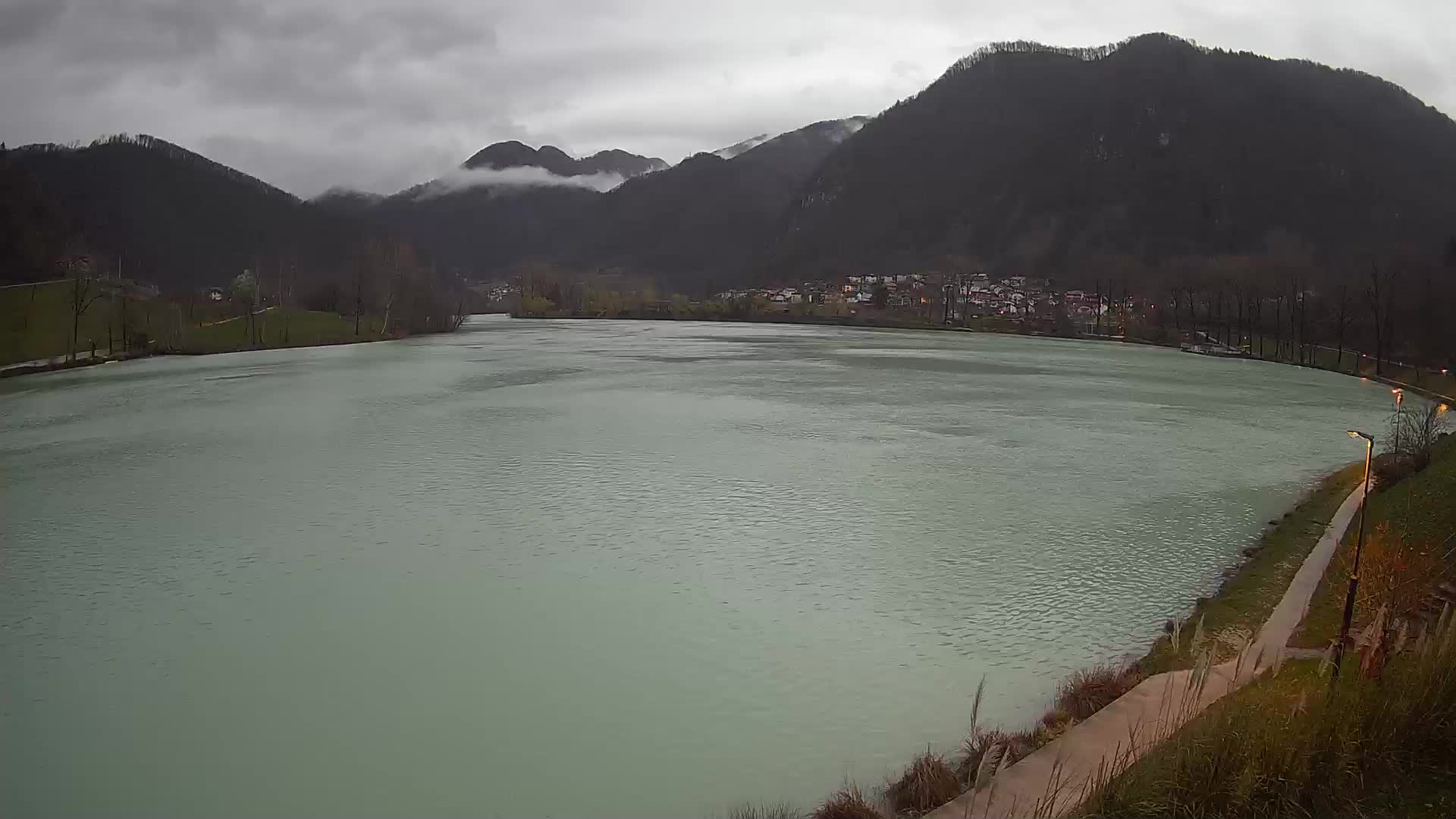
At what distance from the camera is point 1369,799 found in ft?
17.0

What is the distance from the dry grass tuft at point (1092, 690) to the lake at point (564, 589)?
261 millimetres

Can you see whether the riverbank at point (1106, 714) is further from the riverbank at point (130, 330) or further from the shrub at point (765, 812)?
the riverbank at point (130, 330)

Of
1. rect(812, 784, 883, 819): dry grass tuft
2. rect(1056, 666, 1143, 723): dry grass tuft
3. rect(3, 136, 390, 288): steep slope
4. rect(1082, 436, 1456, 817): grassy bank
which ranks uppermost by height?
rect(3, 136, 390, 288): steep slope

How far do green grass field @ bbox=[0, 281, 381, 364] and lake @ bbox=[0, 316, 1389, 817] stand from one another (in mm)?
→ 20938

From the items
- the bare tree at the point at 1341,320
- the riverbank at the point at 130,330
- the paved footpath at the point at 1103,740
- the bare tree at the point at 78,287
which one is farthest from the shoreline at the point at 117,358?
the bare tree at the point at 1341,320

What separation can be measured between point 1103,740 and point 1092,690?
3.51ft

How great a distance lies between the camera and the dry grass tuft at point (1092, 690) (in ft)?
25.6

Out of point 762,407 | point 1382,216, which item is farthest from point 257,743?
point 1382,216

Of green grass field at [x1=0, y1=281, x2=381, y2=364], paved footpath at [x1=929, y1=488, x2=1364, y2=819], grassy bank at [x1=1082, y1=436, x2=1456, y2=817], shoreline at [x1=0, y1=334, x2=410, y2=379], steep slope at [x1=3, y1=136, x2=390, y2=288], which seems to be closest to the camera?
grassy bank at [x1=1082, y1=436, x2=1456, y2=817]

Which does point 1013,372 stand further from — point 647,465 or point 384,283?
point 384,283

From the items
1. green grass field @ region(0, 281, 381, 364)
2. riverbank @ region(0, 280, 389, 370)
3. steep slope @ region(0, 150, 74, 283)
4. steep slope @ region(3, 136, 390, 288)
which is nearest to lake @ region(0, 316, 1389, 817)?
riverbank @ region(0, 280, 389, 370)

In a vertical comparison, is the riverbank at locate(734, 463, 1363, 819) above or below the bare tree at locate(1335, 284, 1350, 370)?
below

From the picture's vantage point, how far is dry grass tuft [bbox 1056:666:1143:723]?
781 cm

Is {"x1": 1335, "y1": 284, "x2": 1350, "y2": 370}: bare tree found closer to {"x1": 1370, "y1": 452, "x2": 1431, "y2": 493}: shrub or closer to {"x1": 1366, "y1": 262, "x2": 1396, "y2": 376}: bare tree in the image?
{"x1": 1366, "y1": 262, "x2": 1396, "y2": 376}: bare tree
